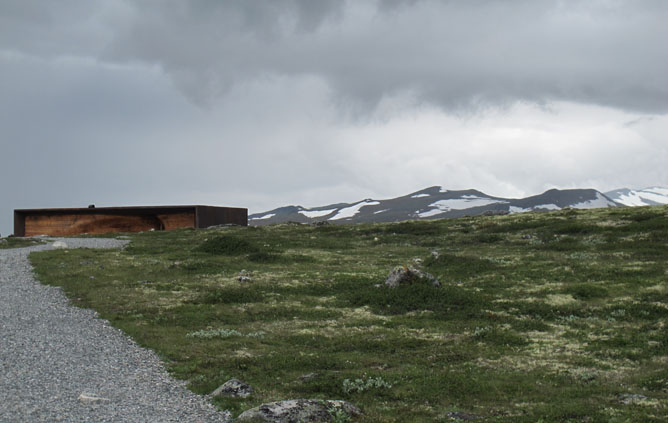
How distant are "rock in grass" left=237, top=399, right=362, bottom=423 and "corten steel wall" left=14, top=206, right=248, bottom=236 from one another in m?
63.4

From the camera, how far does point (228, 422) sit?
1311 cm

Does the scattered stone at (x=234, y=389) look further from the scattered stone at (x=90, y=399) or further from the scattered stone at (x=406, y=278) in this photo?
the scattered stone at (x=406, y=278)

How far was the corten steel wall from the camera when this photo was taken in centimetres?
7350

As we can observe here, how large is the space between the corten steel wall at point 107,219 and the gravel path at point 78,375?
4950 cm

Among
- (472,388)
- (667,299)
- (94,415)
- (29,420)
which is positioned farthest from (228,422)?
(667,299)

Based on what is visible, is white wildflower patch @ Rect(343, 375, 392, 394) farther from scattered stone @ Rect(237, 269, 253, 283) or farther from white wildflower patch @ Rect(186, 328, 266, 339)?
scattered stone @ Rect(237, 269, 253, 283)

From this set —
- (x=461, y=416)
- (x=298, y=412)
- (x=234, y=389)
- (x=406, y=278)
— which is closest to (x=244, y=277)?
(x=406, y=278)

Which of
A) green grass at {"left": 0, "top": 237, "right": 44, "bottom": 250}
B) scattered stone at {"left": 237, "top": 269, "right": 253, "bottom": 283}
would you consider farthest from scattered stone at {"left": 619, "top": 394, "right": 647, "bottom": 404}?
green grass at {"left": 0, "top": 237, "right": 44, "bottom": 250}

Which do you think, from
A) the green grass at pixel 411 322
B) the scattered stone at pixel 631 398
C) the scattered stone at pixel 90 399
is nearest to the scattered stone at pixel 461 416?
the green grass at pixel 411 322

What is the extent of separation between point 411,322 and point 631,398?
10.8 m

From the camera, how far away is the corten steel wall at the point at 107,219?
73500 millimetres

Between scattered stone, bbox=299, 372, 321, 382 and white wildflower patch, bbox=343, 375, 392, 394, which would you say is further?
scattered stone, bbox=299, 372, 321, 382

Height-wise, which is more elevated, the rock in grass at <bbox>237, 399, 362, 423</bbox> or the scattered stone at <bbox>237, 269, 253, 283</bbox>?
the scattered stone at <bbox>237, 269, 253, 283</bbox>

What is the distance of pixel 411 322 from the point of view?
24234mm
